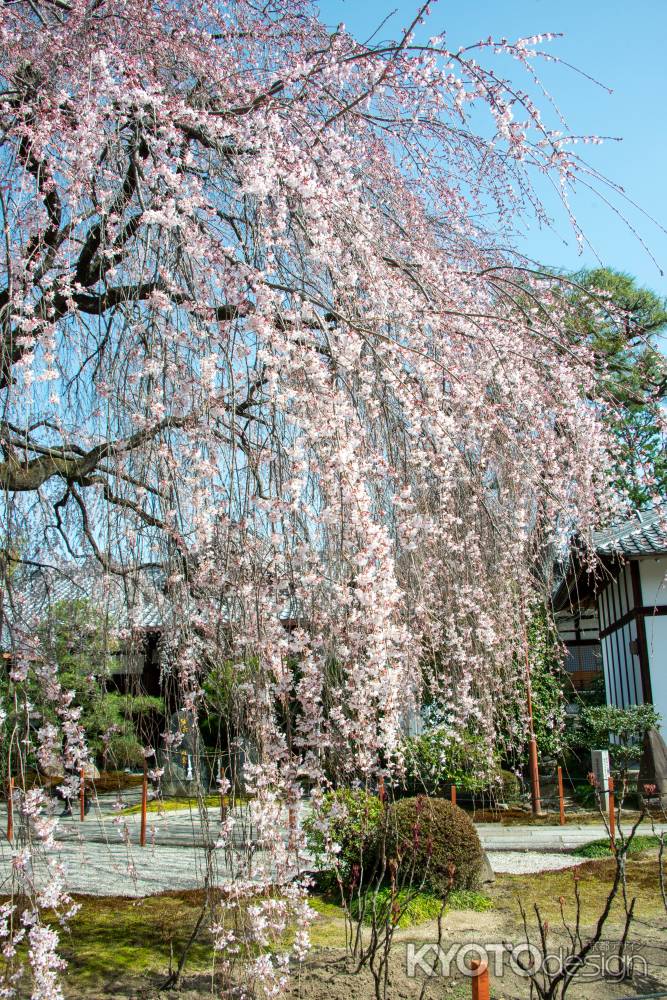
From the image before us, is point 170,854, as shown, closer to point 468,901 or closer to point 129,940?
point 129,940

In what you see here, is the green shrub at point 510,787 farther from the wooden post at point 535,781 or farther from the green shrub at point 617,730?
the green shrub at point 617,730

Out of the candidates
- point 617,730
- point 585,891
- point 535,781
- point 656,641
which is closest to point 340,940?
point 585,891

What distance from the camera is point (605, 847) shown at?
632 centimetres

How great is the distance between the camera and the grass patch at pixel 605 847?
6.17 metres

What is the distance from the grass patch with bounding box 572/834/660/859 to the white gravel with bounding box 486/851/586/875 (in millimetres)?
105

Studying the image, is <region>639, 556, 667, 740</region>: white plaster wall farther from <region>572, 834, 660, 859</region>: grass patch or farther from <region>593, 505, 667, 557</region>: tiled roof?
<region>572, 834, 660, 859</region>: grass patch

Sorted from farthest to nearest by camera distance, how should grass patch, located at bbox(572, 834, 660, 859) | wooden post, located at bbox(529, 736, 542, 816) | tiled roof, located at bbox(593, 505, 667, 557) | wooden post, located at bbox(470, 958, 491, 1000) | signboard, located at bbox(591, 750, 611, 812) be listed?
tiled roof, located at bbox(593, 505, 667, 557)
wooden post, located at bbox(529, 736, 542, 816)
signboard, located at bbox(591, 750, 611, 812)
grass patch, located at bbox(572, 834, 660, 859)
wooden post, located at bbox(470, 958, 491, 1000)

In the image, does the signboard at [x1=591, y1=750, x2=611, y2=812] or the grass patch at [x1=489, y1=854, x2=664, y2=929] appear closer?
the grass patch at [x1=489, y1=854, x2=664, y2=929]

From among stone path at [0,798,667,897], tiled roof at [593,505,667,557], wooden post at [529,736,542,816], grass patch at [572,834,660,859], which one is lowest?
stone path at [0,798,667,897]

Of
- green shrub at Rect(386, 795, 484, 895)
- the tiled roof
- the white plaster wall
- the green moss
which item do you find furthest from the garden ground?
the white plaster wall

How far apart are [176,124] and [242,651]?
5.92ft

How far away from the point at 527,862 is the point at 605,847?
67 cm

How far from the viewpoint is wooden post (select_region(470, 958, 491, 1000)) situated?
2.31 m

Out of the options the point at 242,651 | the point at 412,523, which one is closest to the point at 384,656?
the point at 242,651
